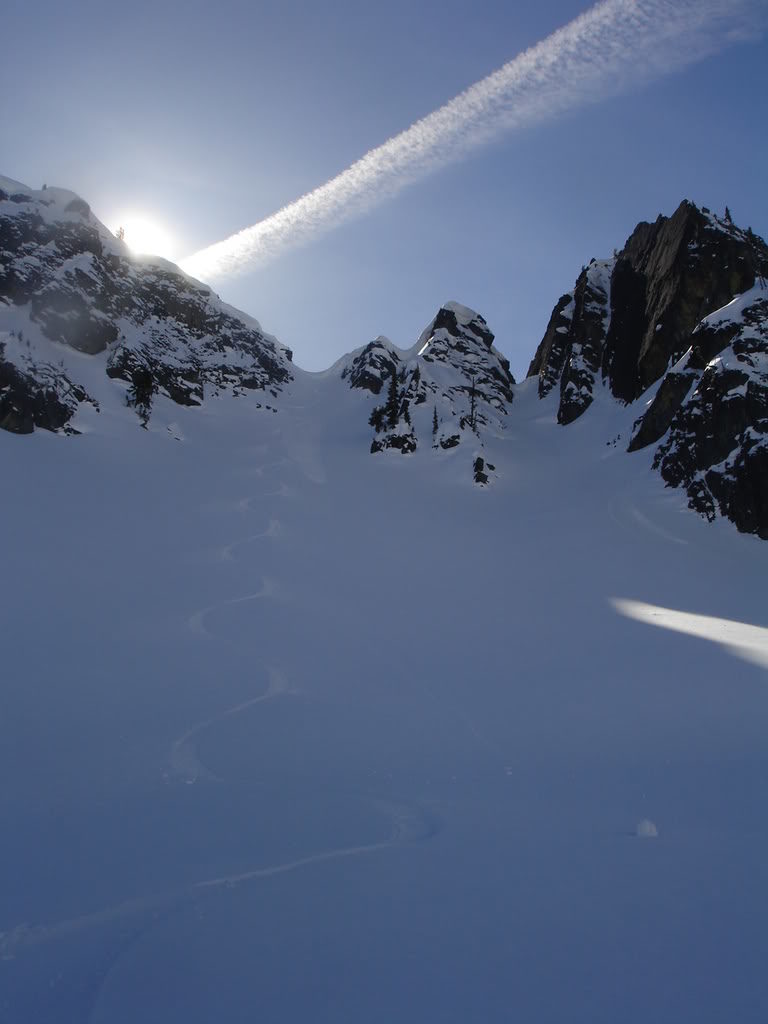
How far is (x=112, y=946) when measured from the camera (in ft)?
11.3

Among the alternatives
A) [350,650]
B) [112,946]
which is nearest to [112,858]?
[112,946]

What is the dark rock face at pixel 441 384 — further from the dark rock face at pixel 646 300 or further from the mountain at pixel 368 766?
the mountain at pixel 368 766

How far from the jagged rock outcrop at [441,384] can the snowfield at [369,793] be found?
22.8 m

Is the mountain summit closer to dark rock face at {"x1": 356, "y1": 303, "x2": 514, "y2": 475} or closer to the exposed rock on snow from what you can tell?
dark rock face at {"x1": 356, "y1": 303, "x2": 514, "y2": 475}

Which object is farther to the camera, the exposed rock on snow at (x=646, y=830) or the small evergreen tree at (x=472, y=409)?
the small evergreen tree at (x=472, y=409)

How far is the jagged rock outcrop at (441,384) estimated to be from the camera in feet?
133

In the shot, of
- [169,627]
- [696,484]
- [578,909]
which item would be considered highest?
[696,484]

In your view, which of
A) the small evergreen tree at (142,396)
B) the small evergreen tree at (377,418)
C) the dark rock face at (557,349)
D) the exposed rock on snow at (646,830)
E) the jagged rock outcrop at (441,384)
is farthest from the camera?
the dark rock face at (557,349)

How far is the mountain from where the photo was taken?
321cm

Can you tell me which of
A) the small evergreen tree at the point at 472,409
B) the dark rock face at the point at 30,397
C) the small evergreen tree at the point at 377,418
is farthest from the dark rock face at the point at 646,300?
the dark rock face at the point at 30,397

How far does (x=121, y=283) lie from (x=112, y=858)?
190 feet

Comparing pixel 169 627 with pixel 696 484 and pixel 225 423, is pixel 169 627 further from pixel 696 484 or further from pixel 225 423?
pixel 225 423

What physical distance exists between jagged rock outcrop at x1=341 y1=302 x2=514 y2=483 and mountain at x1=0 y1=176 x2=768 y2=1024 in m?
19.5

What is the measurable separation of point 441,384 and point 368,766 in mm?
49031
